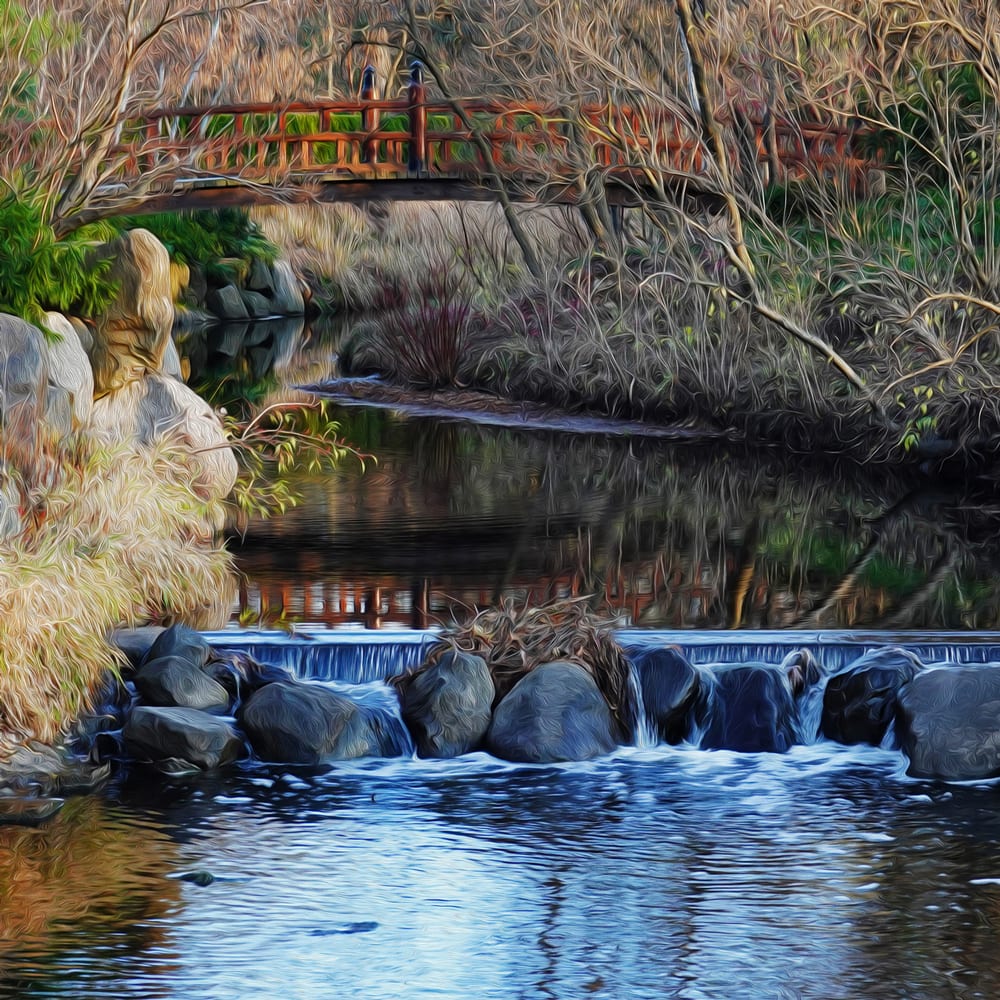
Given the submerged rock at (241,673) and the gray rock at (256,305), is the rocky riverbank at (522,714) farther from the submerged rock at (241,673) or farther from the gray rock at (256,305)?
the gray rock at (256,305)

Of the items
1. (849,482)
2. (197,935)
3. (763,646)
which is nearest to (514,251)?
(849,482)

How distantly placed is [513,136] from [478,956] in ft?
46.5

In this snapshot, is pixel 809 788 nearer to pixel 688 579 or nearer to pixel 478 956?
pixel 478 956

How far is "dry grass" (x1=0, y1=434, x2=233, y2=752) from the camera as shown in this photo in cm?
938

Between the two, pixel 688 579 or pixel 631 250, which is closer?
pixel 688 579

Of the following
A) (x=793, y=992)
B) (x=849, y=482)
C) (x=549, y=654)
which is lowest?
(x=793, y=992)

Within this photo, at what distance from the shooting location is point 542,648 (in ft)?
33.4

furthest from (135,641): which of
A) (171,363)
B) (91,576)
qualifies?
(171,363)

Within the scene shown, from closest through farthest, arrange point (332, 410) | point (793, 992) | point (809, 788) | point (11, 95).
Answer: point (793, 992)
point (809, 788)
point (11, 95)
point (332, 410)

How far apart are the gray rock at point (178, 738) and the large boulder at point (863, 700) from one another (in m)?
3.07

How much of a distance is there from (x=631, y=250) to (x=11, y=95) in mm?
7231

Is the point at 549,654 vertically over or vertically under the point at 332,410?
under

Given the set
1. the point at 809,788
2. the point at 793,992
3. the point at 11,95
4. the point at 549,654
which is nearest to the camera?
the point at 793,992

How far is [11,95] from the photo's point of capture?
1639cm
